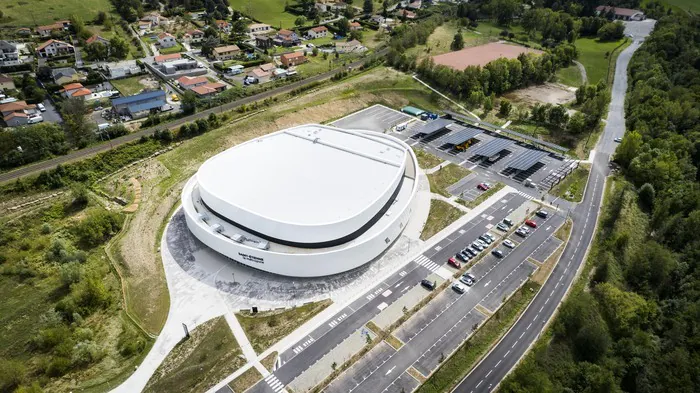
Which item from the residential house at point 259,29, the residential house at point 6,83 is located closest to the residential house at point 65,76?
the residential house at point 6,83

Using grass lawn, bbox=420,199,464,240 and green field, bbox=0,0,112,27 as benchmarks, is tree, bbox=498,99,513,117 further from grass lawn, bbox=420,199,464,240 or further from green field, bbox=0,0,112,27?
green field, bbox=0,0,112,27

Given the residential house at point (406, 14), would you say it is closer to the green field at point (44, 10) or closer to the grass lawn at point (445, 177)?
the grass lawn at point (445, 177)

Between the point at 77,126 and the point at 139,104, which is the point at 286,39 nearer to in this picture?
the point at 139,104

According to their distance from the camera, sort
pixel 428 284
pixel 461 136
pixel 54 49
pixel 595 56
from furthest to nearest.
Answer: pixel 595 56 → pixel 54 49 → pixel 461 136 → pixel 428 284

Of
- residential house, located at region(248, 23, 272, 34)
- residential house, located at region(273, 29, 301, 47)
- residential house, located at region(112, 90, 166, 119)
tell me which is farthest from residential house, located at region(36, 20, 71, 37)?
residential house, located at region(112, 90, 166, 119)

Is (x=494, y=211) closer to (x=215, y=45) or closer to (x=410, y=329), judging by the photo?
(x=410, y=329)

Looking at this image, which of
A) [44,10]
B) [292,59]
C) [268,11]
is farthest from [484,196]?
[44,10]

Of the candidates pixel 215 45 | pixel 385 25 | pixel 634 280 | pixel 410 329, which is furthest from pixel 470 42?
pixel 410 329
